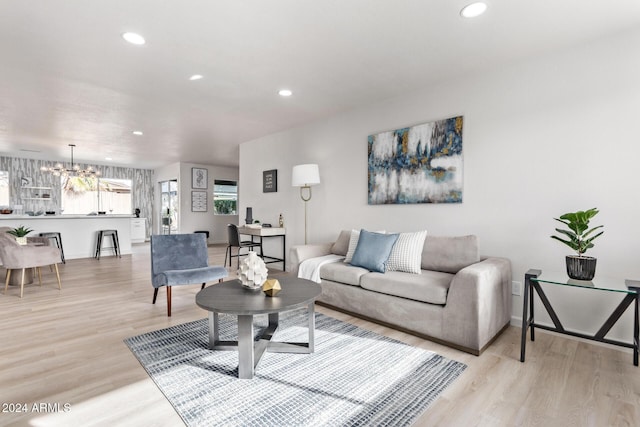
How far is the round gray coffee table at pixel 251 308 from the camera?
6.36 ft

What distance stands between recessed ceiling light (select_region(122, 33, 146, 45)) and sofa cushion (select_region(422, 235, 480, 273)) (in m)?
3.02

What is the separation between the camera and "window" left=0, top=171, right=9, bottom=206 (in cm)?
803

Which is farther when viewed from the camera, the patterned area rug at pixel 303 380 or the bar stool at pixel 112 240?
the bar stool at pixel 112 240

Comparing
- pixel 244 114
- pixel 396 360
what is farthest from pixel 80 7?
pixel 396 360

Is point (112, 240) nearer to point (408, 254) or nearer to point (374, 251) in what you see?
point (374, 251)

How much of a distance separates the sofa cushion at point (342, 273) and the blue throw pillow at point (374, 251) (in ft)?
0.26

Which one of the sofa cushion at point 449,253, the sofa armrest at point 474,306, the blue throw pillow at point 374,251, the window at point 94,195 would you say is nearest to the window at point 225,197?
the window at point 94,195

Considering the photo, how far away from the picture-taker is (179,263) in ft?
11.3

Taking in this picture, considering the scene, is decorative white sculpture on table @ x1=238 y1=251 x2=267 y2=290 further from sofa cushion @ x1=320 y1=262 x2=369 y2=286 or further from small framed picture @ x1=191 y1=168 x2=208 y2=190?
small framed picture @ x1=191 y1=168 x2=208 y2=190

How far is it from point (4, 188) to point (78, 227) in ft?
11.3

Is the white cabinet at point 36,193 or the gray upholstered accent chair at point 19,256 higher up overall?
the white cabinet at point 36,193

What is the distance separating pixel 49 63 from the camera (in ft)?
9.43

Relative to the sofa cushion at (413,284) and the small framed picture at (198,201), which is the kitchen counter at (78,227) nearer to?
the small framed picture at (198,201)

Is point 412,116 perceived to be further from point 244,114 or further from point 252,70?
point 244,114
